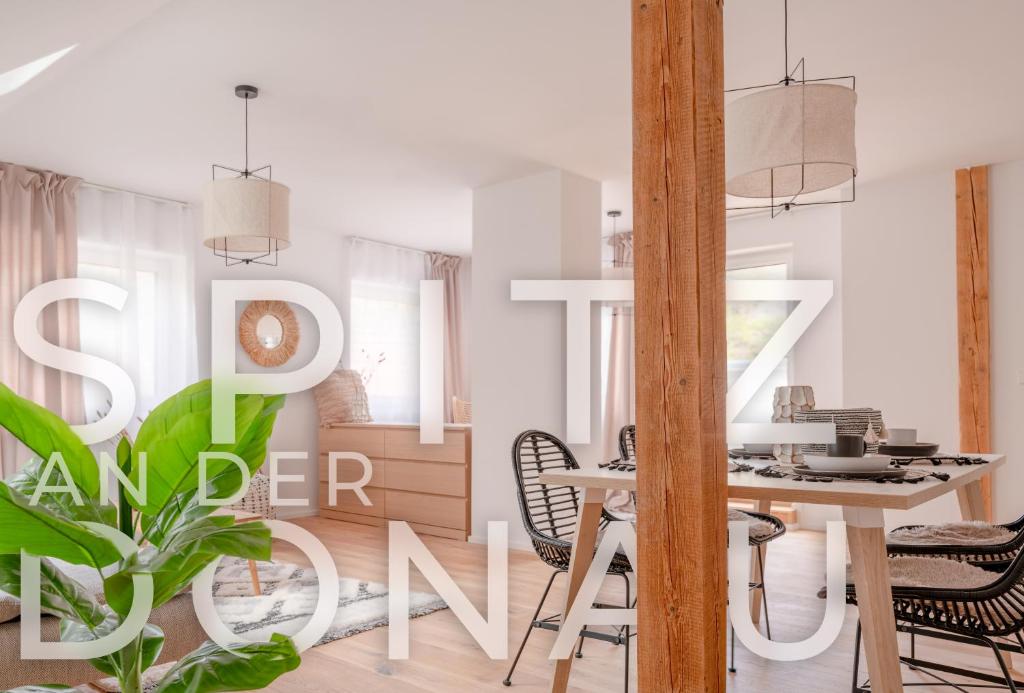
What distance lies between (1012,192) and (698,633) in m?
4.54

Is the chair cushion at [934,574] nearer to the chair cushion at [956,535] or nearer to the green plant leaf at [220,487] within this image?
the chair cushion at [956,535]

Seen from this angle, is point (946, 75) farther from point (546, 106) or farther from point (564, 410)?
point (564, 410)

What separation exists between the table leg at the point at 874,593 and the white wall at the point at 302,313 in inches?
202

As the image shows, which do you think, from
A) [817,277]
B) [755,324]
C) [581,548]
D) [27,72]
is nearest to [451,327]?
[755,324]

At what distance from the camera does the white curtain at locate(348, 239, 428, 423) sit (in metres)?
7.19

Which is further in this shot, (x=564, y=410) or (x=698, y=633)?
(x=564, y=410)

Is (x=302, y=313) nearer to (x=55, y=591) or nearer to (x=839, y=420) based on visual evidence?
(x=839, y=420)

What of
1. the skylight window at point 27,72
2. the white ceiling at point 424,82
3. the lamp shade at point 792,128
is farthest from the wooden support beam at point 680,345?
the skylight window at point 27,72

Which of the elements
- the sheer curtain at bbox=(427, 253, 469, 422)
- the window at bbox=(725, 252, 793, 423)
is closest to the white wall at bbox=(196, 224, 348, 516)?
the sheer curtain at bbox=(427, 253, 469, 422)

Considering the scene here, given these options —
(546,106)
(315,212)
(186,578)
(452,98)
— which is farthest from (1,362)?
(186,578)

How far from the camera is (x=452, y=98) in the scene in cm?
394

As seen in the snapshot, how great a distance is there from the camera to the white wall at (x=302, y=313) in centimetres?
630

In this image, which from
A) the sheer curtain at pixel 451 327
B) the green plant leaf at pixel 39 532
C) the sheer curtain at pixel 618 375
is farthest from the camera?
the sheer curtain at pixel 451 327

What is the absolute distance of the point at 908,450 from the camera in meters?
2.79
